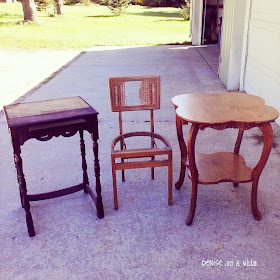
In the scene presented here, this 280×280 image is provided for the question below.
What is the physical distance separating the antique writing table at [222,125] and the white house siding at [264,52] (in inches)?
81.6

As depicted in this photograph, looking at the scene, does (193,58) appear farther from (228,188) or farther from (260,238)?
(260,238)

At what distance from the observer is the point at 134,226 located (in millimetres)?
2680

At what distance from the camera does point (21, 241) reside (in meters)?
2.54

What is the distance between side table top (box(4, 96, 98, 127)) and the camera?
2386mm

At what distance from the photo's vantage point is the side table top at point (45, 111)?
239 cm

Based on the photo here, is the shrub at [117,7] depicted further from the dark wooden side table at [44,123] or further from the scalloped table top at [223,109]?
the dark wooden side table at [44,123]

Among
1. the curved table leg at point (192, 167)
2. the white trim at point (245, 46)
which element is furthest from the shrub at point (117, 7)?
the curved table leg at point (192, 167)

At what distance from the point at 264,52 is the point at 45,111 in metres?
3.86

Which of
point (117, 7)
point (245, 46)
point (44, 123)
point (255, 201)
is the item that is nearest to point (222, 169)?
point (255, 201)

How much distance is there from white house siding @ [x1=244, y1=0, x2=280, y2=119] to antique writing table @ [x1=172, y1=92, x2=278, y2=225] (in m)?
2.07

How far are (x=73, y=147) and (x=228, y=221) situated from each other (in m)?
2.06

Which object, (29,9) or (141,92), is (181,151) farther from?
(29,9)


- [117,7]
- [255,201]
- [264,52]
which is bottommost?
[117,7]

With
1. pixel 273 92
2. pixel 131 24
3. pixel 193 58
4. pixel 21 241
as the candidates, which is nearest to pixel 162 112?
pixel 273 92
